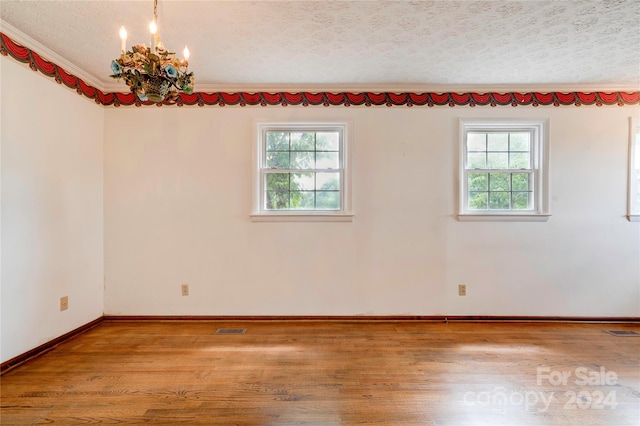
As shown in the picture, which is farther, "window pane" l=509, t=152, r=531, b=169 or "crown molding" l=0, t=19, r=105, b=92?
"window pane" l=509, t=152, r=531, b=169

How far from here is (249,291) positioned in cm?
300

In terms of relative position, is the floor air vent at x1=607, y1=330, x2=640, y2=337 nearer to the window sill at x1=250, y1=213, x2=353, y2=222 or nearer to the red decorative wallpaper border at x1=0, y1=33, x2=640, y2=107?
the red decorative wallpaper border at x1=0, y1=33, x2=640, y2=107

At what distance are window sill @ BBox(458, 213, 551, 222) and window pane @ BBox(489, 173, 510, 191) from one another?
0.96ft

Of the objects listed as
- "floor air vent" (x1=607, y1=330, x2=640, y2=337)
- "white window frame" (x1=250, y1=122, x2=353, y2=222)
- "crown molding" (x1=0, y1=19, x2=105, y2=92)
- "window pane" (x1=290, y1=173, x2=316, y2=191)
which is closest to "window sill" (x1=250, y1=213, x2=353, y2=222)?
"white window frame" (x1=250, y1=122, x2=353, y2=222)

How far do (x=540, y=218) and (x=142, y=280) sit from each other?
4231mm

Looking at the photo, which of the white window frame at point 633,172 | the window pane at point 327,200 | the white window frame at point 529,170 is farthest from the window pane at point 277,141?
the white window frame at point 633,172

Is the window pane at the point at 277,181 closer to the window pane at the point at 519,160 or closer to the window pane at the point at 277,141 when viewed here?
the window pane at the point at 277,141

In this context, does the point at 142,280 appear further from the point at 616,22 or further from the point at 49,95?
the point at 616,22

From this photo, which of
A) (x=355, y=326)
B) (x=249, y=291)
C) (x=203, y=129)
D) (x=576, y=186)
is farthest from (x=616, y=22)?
(x=249, y=291)

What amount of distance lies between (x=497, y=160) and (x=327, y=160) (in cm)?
184

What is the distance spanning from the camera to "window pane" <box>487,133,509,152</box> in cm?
307

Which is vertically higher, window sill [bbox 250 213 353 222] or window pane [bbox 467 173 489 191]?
window pane [bbox 467 173 489 191]

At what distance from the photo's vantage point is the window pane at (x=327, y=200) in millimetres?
3070

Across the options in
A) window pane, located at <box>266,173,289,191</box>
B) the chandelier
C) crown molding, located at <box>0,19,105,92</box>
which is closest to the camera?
the chandelier
